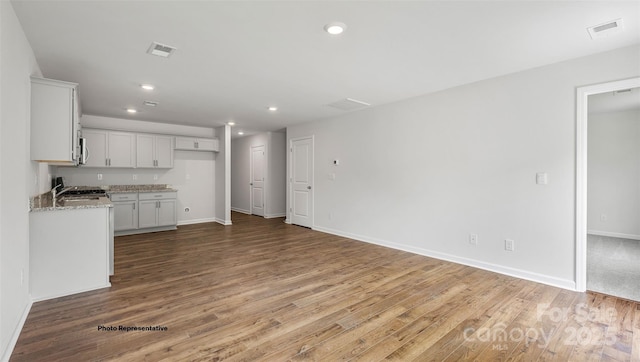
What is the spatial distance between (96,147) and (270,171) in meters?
3.78

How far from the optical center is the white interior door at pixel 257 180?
8.24 meters

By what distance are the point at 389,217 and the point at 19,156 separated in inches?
175

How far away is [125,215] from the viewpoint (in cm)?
573

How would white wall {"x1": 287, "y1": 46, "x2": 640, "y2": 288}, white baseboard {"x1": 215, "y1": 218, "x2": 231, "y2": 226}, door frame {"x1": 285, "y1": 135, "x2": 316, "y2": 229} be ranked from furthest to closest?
white baseboard {"x1": 215, "y1": 218, "x2": 231, "y2": 226} < door frame {"x1": 285, "y1": 135, "x2": 316, "y2": 229} < white wall {"x1": 287, "y1": 46, "x2": 640, "y2": 288}

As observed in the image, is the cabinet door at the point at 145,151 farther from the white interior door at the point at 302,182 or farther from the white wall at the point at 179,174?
the white interior door at the point at 302,182

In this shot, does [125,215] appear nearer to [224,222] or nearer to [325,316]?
[224,222]

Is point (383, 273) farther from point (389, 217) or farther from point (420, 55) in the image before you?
point (420, 55)

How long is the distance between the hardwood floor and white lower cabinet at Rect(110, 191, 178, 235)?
6.88ft

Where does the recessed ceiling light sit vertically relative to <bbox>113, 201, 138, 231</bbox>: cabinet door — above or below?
above

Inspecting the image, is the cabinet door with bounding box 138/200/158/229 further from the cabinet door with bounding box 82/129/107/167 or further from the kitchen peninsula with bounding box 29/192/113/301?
the kitchen peninsula with bounding box 29/192/113/301

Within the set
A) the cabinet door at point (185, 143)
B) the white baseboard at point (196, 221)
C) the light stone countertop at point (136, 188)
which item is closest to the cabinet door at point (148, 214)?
the light stone countertop at point (136, 188)

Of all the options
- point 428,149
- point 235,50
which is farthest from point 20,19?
point 428,149

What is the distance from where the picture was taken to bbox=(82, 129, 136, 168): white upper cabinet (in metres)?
5.72

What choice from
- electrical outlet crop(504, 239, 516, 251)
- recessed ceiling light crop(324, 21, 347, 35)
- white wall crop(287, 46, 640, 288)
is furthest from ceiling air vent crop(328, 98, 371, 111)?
electrical outlet crop(504, 239, 516, 251)
